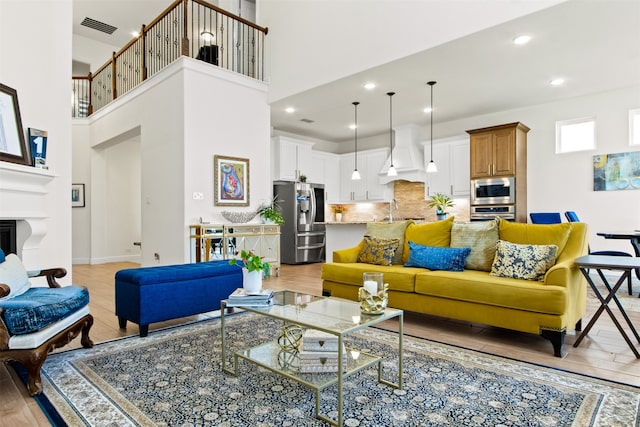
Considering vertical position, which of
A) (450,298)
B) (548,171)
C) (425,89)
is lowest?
(450,298)

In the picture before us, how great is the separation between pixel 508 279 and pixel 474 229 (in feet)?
2.46

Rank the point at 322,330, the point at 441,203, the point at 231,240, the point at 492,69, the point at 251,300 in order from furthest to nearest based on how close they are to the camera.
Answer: the point at 441,203 → the point at 231,240 → the point at 492,69 → the point at 251,300 → the point at 322,330

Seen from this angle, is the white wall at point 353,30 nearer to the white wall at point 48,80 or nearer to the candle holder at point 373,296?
the white wall at point 48,80

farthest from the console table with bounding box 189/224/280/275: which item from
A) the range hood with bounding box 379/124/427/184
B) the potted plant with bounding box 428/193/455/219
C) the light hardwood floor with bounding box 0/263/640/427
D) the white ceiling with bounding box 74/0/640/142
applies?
the range hood with bounding box 379/124/427/184

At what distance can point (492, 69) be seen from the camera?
4.91 metres

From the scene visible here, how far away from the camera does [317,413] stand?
1.78 meters

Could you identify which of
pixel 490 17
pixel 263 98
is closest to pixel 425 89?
pixel 490 17

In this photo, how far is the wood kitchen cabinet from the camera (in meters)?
6.27

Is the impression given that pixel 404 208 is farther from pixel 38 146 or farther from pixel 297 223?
pixel 38 146

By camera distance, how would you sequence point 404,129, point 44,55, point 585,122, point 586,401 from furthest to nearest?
point 404,129 → point 585,122 → point 44,55 → point 586,401

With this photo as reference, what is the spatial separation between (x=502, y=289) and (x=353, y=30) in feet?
12.6

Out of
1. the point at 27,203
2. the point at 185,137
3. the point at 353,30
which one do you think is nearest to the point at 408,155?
the point at 353,30

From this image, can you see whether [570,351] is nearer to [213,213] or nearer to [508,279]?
[508,279]

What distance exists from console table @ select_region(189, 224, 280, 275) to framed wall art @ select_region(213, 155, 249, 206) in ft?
1.62
